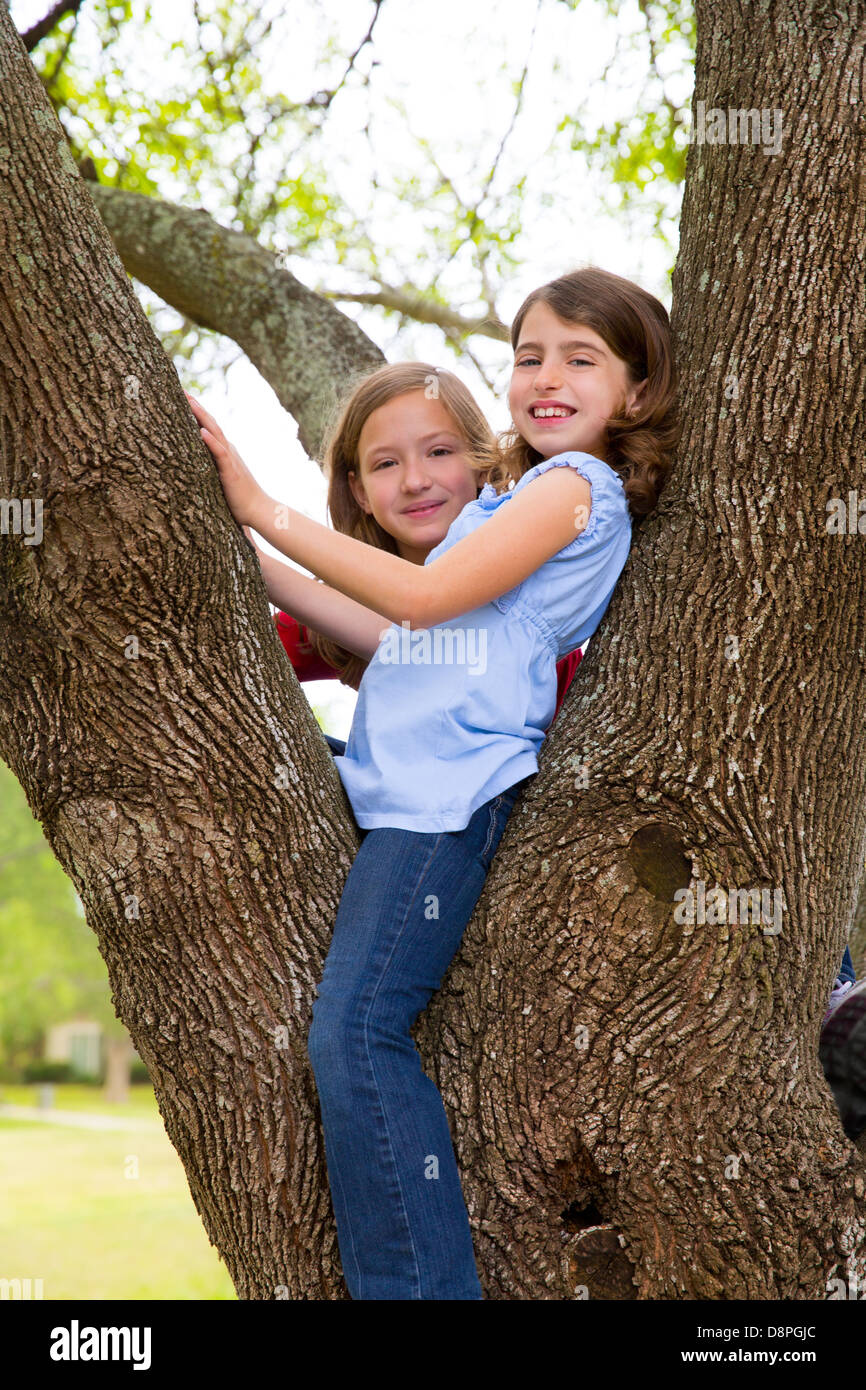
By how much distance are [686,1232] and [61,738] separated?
130cm

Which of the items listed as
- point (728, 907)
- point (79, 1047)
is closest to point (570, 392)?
point (728, 907)

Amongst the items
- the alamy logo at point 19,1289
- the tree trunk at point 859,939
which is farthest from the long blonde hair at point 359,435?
the tree trunk at point 859,939

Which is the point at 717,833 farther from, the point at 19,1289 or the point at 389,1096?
the point at 19,1289

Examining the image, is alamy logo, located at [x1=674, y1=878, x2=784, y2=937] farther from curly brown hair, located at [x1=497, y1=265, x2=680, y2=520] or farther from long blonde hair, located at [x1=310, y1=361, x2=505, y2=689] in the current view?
long blonde hair, located at [x1=310, y1=361, x2=505, y2=689]

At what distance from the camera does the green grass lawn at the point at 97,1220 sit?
12.7m

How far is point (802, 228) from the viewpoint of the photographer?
2.17 metres

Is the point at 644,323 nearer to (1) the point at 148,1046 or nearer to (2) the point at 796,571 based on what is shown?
(2) the point at 796,571

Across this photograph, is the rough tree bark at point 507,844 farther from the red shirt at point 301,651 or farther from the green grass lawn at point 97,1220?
the green grass lawn at point 97,1220

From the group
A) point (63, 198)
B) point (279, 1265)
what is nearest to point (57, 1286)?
point (279, 1265)

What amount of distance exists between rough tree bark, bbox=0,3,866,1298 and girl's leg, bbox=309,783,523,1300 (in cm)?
7

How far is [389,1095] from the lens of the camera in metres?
1.87
